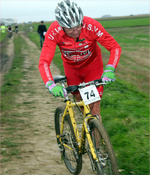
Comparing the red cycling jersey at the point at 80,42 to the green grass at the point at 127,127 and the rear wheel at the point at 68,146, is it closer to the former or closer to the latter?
the rear wheel at the point at 68,146

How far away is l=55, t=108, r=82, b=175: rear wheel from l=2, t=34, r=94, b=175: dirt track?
0.17 m

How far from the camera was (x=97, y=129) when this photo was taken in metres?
2.81

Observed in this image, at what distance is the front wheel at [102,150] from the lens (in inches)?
104

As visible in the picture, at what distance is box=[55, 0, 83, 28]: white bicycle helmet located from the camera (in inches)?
123

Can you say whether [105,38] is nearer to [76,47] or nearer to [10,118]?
[76,47]

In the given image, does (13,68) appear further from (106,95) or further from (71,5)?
(71,5)

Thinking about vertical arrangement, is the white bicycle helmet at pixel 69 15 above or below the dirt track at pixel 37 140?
above

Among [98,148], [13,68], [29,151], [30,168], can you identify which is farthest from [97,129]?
[13,68]

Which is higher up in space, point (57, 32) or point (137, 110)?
point (57, 32)

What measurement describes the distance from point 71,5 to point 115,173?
208 centimetres

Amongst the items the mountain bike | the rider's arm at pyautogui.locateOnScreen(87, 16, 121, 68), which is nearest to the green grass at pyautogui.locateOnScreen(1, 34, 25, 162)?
the mountain bike

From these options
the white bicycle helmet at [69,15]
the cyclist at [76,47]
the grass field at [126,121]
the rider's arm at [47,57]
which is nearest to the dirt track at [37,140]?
the grass field at [126,121]

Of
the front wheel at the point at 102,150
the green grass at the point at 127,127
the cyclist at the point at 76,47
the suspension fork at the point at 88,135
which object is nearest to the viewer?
the front wheel at the point at 102,150

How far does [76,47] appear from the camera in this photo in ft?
11.7
